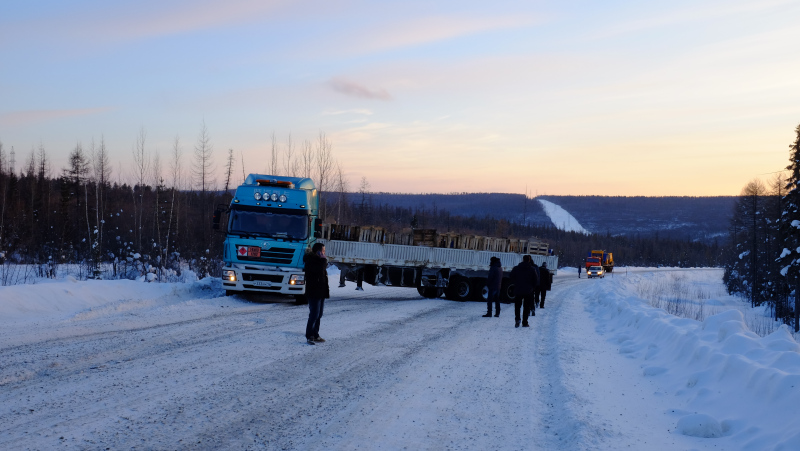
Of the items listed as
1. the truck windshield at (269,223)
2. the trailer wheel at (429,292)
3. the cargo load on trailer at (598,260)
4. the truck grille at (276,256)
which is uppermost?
the truck windshield at (269,223)

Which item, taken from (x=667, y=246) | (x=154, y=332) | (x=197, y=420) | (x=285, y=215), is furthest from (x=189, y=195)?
(x=667, y=246)

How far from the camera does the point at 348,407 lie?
6.71 meters

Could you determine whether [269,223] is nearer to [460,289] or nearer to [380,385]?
[460,289]

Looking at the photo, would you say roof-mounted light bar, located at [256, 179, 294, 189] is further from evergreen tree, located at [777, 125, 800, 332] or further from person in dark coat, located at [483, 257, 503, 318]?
evergreen tree, located at [777, 125, 800, 332]

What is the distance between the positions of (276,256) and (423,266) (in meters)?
7.77

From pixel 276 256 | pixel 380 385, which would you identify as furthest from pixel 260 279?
pixel 380 385

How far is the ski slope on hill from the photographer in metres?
5.61

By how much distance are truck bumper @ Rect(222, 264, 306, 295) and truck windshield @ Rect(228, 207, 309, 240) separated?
3.56ft

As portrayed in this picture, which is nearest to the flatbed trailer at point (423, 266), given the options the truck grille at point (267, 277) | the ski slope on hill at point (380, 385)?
the truck grille at point (267, 277)

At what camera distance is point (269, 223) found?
18.8 m

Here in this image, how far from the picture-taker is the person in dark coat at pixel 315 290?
11.1m

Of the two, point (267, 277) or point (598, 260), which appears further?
point (598, 260)

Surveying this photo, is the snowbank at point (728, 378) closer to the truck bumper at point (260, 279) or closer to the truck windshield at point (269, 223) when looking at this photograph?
the truck bumper at point (260, 279)

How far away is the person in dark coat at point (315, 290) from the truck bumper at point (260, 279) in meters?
6.85
